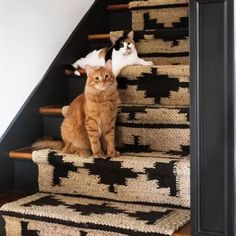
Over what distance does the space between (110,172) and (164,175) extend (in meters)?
0.27

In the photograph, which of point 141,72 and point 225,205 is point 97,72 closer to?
point 141,72

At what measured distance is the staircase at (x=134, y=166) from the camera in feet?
7.25

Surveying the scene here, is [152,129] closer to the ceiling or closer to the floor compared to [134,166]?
closer to the ceiling

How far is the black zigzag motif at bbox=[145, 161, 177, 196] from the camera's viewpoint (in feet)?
7.51

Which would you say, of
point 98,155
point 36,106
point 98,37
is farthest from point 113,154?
point 98,37

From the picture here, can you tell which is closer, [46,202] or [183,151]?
[46,202]

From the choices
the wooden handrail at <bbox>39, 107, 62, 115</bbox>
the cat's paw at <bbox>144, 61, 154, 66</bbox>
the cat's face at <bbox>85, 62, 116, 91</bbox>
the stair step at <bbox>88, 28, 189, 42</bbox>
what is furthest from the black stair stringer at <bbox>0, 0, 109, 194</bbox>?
the cat's paw at <bbox>144, 61, 154, 66</bbox>

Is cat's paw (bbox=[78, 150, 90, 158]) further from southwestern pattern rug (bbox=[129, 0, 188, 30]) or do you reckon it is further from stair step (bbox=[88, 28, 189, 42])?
southwestern pattern rug (bbox=[129, 0, 188, 30])

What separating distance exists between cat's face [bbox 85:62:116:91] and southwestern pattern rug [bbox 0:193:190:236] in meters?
0.58

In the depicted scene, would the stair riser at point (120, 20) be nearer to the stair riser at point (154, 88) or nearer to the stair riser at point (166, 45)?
the stair riser at point (166, 45)

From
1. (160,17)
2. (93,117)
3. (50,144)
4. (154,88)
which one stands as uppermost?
(160,17)

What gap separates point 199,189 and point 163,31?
53.8 inches

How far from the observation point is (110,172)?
2449mm

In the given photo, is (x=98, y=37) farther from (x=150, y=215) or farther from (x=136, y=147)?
(x=150, y=215)
